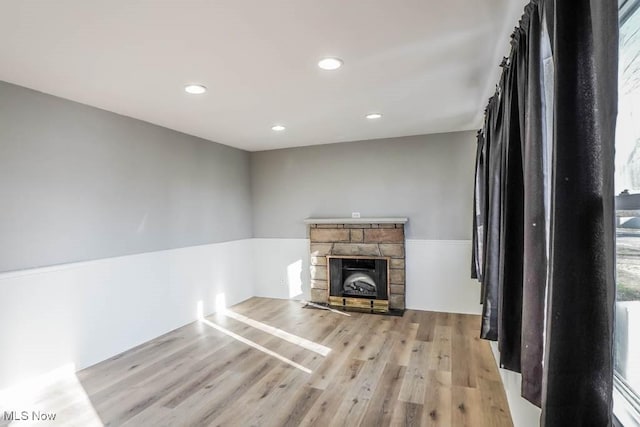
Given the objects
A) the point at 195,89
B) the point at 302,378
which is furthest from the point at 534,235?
the point at 195,89

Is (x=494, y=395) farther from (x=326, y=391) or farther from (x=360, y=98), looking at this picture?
(x=360, y=98)

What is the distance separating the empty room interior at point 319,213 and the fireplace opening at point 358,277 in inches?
1.9

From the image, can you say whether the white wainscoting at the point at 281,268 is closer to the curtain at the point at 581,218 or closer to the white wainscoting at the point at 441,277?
the white wainscoting at the point at 441,277

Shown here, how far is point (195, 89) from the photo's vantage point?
287 centimetres

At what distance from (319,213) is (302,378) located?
9.45 ft

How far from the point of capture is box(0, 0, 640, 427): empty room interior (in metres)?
0.88

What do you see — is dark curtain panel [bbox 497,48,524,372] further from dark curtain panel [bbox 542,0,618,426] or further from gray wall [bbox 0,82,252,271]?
gray wall [bbox 0,82,252,271]

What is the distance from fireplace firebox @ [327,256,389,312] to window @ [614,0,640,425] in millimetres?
3802

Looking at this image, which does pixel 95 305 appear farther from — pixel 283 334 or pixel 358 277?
pixel 358 277

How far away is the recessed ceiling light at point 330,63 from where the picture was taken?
93.5 inches

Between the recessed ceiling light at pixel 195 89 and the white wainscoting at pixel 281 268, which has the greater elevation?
the recessed ceiling light at pixel 195 89

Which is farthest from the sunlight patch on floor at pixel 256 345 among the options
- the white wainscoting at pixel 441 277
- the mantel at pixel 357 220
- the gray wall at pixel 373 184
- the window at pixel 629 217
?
the window at pixel 629 217

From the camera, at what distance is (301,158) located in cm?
548

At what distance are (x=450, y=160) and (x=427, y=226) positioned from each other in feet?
3.14
